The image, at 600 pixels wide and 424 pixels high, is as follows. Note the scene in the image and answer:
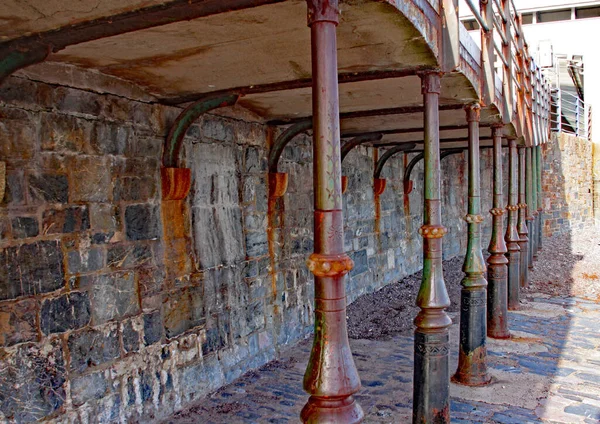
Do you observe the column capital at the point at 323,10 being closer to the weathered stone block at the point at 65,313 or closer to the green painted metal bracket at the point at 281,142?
the weathered stone block at the point at 65,313

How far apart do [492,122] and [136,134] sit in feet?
12.4

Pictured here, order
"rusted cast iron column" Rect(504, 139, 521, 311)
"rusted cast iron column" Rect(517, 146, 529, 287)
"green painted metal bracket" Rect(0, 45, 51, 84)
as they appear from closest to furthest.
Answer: "green painted metal bracket" Rect(0, 45, 51, 84)
"rusted cast iron column" Rect(504, 139, 521, 311)
"rusted cast iron column" Rect(517, 146, 529, 287)

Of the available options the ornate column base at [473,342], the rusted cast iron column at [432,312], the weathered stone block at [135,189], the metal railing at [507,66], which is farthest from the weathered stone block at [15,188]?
the ornate column base at [473,342]

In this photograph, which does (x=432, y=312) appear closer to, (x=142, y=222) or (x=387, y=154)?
(x=142, y=222)

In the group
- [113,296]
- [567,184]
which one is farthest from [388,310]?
[567,184]

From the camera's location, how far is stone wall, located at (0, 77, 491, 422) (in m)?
3.38

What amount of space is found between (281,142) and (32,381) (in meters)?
3.32

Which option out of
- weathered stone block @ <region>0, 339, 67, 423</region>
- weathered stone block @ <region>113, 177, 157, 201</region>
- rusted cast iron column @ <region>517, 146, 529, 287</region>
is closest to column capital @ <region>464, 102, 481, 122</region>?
weathered stone block @ <region>113, 177, 157, 201</region>

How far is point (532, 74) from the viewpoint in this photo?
985cm

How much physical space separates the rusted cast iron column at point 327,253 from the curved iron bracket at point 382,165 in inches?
265

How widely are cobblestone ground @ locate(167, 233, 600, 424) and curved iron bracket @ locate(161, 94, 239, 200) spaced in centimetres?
176

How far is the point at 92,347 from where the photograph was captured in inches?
149

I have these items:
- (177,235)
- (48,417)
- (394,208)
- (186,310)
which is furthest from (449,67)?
(394,208)

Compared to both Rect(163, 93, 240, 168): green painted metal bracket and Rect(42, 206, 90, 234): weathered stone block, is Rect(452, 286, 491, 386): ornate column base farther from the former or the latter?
Rect(42, 206, 90, 234): weathered stone block
